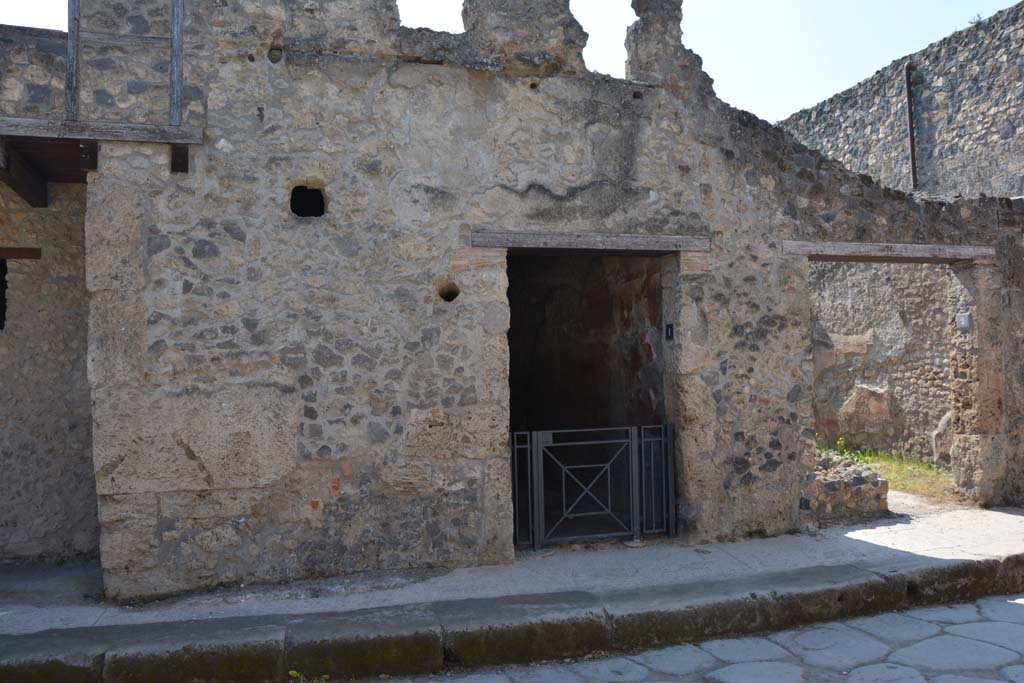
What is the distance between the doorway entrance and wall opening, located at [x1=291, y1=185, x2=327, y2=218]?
157cm

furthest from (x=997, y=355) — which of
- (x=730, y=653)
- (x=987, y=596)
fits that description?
(x=730, y=653)

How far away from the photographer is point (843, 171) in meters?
5.95

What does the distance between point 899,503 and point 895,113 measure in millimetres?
7193

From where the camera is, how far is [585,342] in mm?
7625

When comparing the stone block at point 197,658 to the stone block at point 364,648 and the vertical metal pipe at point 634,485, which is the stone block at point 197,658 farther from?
the vertical metal pipe at point 634,485

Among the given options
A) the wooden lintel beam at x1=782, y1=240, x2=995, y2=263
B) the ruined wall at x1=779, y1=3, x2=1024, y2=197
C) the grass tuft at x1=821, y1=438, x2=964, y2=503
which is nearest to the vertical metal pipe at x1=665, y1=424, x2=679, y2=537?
the wooden lintel beam at x1=782, y1=240, x2=995, y2=263

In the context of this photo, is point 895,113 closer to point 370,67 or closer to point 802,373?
point 802,373

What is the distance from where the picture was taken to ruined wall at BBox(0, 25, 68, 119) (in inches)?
171

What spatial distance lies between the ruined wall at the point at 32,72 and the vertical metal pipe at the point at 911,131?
10.9 meters

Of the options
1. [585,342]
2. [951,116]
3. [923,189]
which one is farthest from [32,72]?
[923,189]

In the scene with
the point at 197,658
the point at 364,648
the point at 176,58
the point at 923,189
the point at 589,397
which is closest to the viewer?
the point at 197,658

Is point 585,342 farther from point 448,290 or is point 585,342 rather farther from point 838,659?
point 838,659

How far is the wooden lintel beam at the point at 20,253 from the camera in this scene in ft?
17.1

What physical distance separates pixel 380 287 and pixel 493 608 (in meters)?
2.06
